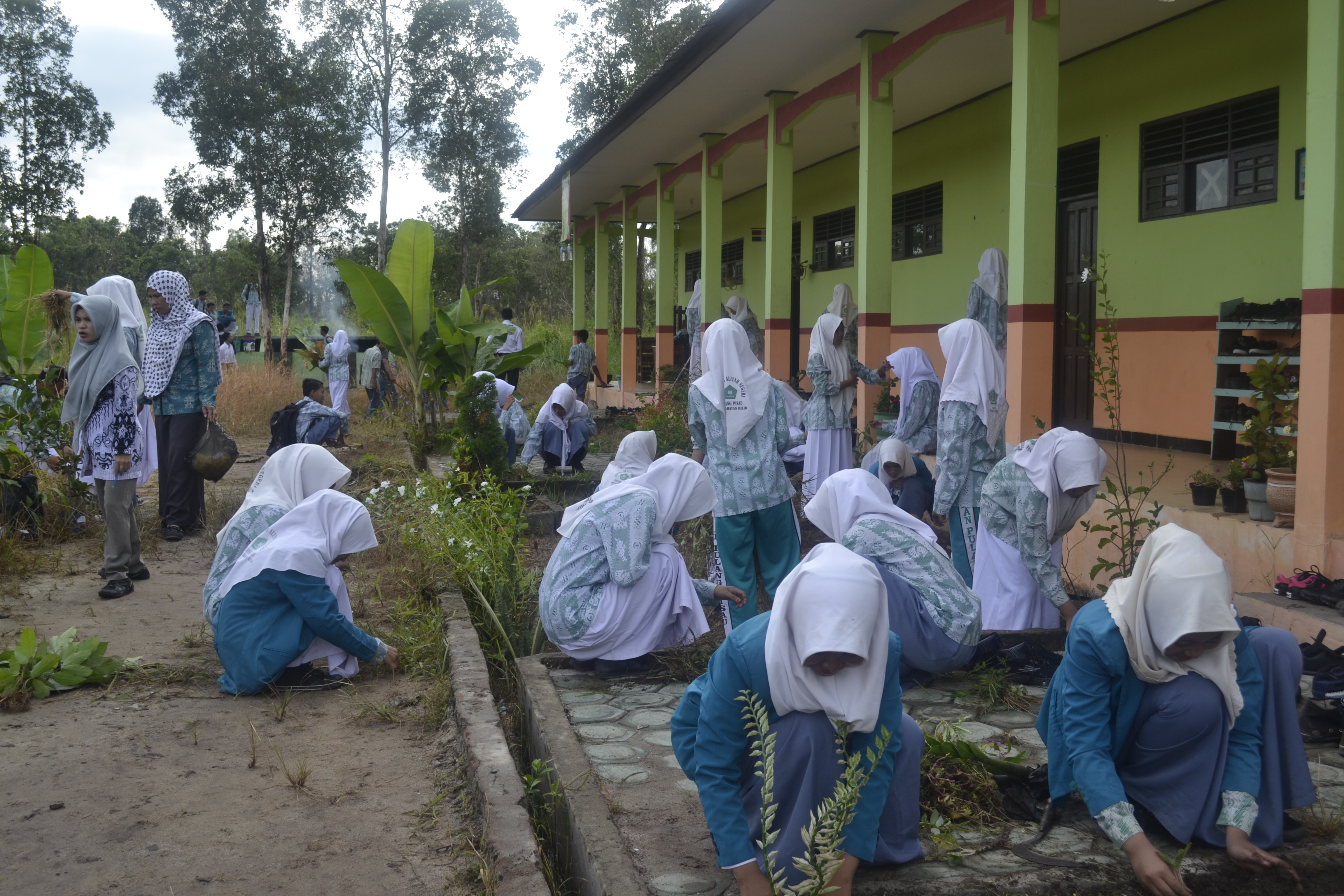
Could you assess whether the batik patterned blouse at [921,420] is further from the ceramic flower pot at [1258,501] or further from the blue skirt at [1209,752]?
the blue skirt at [1209,752]

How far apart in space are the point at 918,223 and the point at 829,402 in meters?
5.22

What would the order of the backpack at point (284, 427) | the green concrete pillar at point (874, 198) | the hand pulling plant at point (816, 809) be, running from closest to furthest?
the hand pulling plant at point (816, 809) < the green concrete pillar at point (874, 198) < the backpack at point (284, 427)

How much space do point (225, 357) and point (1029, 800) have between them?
18.4m

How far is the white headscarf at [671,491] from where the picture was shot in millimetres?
4652

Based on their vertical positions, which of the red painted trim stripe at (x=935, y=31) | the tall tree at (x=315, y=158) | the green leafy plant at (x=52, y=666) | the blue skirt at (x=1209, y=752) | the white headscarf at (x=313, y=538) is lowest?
the green leafy plant at (x=52, y=666)

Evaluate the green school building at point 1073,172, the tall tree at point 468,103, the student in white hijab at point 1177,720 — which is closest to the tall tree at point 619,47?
the tall tree at point 468,103

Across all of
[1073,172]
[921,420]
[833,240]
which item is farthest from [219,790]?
[833,240]

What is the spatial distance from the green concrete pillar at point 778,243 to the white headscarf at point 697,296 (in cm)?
229

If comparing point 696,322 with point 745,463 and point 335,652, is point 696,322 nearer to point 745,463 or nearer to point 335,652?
point 745,463

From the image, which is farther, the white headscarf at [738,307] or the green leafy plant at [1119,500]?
the white headscarf at [738,307]

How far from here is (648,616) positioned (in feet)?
15.2

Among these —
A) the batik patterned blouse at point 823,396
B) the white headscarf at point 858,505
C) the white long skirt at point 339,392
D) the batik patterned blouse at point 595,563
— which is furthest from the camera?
the white long skirt at point 339,392

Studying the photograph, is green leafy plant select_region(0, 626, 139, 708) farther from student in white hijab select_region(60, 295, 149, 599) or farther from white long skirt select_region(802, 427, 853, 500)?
white long skirt select_region(802, 427, 853, 500)

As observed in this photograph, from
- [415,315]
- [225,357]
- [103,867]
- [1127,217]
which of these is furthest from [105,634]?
[225,357]
